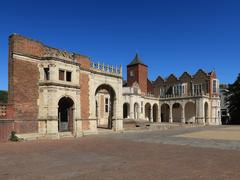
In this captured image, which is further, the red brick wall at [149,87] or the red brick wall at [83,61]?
the red brick wall at [149,87]

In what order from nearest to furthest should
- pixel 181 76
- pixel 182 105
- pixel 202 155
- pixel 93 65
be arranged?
pixel 202 155
pixel 93 65
pixel 182 105
pixel 181 76

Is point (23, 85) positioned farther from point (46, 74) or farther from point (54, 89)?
point (46, 74)

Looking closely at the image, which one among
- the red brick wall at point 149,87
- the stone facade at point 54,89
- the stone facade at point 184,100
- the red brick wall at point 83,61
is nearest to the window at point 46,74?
the stone facade at point 54,89

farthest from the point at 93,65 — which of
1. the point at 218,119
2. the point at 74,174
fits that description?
the point at 218,119

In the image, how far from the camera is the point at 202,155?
13.0 metres

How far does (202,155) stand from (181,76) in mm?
51063

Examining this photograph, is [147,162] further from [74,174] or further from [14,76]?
[14,76]

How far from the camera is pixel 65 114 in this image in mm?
26344

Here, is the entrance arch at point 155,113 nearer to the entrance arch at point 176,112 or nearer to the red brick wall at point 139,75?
the entrance arch at point 176,112

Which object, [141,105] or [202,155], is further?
[141,105]

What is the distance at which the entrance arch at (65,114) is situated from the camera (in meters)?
25.8

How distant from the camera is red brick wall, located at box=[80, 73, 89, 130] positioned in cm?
2711

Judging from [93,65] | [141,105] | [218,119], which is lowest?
[218,119]

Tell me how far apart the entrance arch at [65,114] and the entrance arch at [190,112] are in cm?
3879
